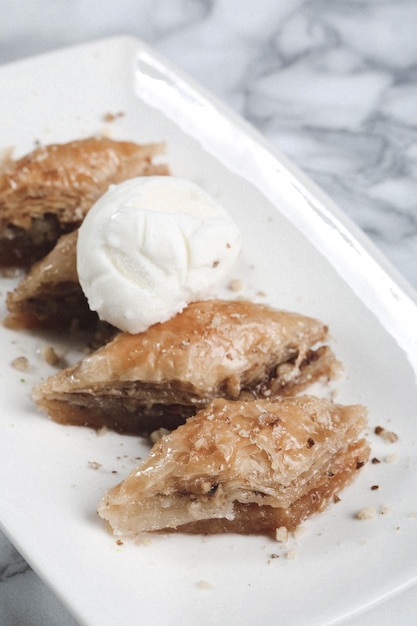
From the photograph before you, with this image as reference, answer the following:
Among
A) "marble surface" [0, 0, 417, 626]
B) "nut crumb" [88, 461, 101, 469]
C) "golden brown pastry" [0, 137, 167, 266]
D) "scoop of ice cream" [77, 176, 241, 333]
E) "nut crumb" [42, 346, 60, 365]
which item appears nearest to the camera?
"nut crumb" [88, 461, 101, 469]

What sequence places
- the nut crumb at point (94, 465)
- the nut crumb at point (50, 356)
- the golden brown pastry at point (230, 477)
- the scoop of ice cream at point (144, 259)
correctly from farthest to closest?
the nut crumb at point (50, 356) < the scoop of ice cream at point (144, 259) < the nut crumb at point (94, 465) < the golden brown pastry at point (230, 477)

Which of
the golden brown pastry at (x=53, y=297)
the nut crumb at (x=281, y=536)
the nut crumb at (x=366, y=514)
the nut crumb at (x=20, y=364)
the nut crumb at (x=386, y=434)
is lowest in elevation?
the nut crumb at (x=281, y=536)

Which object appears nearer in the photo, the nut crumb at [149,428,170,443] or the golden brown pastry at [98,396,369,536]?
the golden brown pastry at [98,396,369,536]

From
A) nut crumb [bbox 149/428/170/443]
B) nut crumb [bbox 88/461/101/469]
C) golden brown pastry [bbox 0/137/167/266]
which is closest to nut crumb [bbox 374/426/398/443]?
nut crumb [bbox 149/428/170/443]

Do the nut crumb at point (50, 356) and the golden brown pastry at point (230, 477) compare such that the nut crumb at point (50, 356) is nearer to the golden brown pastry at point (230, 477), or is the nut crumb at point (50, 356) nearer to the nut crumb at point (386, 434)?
the golden brown pastry at point (230, 477)

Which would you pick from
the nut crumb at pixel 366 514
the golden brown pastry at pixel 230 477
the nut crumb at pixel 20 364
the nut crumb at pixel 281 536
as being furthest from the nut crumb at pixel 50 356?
the nut crumb at pixel 366 514

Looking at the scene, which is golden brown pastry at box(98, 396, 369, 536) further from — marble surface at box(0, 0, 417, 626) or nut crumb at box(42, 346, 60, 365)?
marble surface at box(0, 0, 417, 626)

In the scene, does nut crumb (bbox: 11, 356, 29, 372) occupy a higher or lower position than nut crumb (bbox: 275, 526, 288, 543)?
higher

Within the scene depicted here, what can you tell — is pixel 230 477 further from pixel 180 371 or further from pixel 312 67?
pixel 312 67
